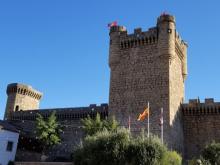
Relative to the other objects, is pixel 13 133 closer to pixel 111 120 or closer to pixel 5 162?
pixel 5 162

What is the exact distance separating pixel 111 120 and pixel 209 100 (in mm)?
11260

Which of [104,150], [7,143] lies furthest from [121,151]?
[7,143]

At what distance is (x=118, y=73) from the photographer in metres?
40.2

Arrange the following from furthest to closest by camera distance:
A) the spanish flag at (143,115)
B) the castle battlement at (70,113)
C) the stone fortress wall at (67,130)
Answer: the castle battlement at (70,113) < the stone fortress wall at (67,130) < the spanish flag at (143,115)

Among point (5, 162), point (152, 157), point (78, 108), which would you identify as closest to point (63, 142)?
point (78, 108)

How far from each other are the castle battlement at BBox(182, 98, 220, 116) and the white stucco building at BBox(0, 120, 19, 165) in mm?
19896

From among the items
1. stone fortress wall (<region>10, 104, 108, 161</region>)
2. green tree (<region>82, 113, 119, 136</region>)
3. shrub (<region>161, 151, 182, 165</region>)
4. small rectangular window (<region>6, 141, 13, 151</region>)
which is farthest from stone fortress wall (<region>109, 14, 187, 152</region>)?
small rectangular window (<region>6, 141, 13, 151</region>)

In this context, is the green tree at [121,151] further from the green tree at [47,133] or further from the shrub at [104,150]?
the green tree at [47,133]

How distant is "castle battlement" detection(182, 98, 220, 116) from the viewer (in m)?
39.2

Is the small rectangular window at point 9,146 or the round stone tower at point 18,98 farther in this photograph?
the round stone tower at point 18,98

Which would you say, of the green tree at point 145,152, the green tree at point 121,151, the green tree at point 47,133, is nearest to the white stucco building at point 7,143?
the green tree at point 47,133

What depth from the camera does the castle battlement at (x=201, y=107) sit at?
128 ft

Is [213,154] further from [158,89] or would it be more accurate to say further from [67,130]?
[67,130]

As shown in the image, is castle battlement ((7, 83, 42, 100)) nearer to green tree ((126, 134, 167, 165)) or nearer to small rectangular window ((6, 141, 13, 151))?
small rectangular window ((6, 141, 13, 151))
